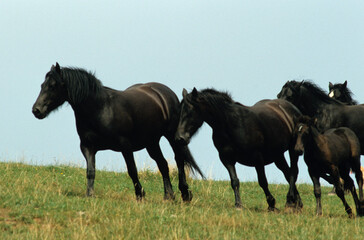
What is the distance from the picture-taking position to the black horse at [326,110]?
1459cm

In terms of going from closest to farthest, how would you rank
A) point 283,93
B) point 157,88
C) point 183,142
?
point 183,142, point 157,88, point 283,93

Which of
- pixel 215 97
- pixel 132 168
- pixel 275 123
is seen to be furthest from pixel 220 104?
pixel 132 168

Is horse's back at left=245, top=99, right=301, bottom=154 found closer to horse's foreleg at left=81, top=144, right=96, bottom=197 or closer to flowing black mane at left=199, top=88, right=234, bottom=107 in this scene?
flowing black mane at left=199, top=88, right=234, bottom=107

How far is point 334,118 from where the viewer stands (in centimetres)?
1484

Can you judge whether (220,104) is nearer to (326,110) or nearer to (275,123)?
(275,123)

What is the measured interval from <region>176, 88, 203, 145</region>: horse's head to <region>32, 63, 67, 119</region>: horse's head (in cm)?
273

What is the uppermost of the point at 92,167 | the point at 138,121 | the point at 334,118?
the point at 334,118

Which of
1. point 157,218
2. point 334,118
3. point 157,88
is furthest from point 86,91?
point 334,118

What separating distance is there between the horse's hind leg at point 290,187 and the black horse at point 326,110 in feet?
8.56

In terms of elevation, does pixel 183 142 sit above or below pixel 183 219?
above

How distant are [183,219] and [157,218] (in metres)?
0.48

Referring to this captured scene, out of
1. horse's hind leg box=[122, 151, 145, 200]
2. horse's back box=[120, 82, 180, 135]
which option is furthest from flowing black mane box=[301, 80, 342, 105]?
horse's hind leg box=[122, 151, 145, 200]

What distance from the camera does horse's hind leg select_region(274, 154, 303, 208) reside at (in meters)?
12.0

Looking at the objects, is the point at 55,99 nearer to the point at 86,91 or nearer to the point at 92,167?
the point at 86,91
